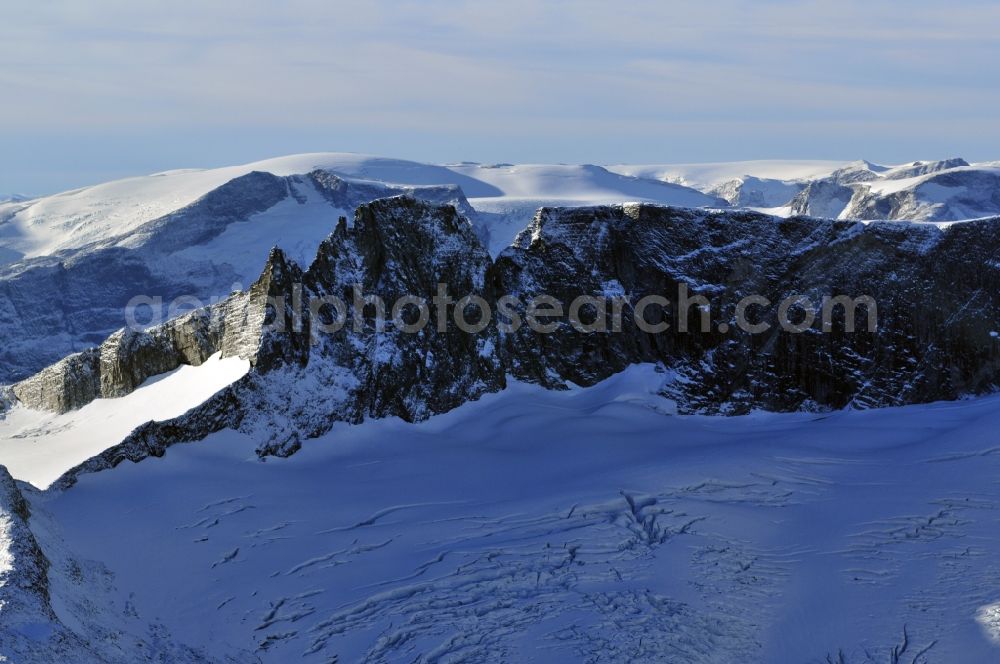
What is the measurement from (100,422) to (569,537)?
25689 mm

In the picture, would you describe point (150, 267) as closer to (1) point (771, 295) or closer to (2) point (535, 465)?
(1) point (771, 295)

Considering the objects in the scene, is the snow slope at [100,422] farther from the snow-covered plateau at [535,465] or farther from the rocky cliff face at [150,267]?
the rocky cliff face at [150,267]

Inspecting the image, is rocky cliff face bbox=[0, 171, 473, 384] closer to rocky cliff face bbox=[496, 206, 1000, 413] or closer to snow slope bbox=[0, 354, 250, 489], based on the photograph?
snow slope bbox=[0, 354, 250, 489]

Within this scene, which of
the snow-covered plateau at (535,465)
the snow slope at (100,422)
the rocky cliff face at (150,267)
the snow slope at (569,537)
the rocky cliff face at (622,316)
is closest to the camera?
the snow slope at (569,537)

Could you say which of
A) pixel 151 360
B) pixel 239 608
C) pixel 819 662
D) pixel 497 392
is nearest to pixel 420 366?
pixel 497 392

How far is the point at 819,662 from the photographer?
121ft

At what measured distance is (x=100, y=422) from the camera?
55688 millimetres

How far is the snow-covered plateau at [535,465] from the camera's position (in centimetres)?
3912

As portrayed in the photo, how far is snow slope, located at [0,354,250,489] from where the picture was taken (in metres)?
51.2

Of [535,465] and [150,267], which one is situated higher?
[535,465]

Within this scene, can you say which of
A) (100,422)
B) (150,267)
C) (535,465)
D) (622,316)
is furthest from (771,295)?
(150,267)

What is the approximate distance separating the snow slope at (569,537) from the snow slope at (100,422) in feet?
8.51

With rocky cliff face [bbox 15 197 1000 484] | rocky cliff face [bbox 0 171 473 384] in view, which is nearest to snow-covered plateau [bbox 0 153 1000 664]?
rocky cliff face [bbox 15 197 1000 484]

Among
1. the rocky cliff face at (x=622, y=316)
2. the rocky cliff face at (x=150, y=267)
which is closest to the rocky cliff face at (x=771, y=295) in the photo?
the rocky cliff face at (x=622, y=316)
